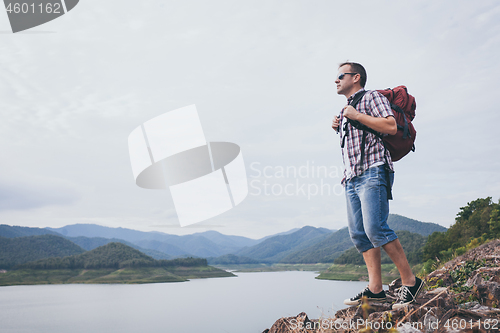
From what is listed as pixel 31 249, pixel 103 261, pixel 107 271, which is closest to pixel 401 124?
pixel 107 271

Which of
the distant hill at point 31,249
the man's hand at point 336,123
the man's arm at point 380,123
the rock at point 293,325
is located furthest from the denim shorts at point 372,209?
the distant hill at point 31,249

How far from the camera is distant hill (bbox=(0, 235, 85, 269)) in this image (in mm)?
150125

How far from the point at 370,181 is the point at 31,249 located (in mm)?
201042

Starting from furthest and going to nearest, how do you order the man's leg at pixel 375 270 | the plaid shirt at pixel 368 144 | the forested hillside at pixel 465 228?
the forested hillside at pixel 465 228
the man's leg at pixel 375 270
the plaid shirt at pixel 368 144

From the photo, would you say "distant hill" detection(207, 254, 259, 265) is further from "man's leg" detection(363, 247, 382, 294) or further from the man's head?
the man's head

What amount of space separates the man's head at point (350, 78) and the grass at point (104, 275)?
12488 centimetres

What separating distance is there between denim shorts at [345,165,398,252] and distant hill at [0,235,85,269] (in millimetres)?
173584

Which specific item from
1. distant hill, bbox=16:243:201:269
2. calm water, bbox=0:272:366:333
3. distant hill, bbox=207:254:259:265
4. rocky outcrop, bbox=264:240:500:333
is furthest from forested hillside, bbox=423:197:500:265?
distant hill, bbox=207:254:259:265

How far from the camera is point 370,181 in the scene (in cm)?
299

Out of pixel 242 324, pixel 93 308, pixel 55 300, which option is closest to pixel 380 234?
pixel 242 324

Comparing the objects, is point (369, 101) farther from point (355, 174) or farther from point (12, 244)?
point (12, 244)

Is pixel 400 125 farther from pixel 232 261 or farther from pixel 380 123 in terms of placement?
pixel 232 261

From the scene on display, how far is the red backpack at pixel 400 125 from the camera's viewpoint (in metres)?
3.06

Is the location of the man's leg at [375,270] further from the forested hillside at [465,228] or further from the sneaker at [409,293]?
the forested hillside at [465,228]
